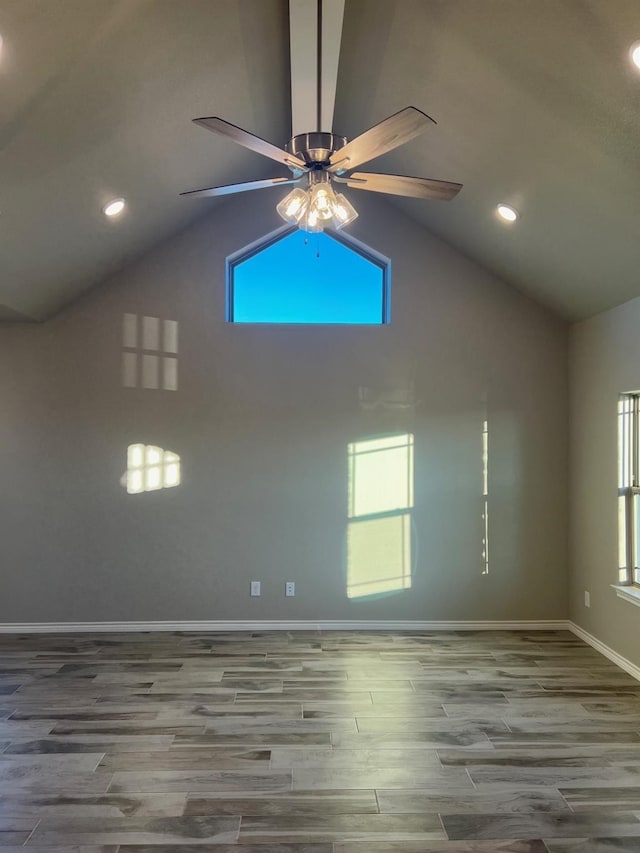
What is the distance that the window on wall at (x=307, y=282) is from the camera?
16.5 ft

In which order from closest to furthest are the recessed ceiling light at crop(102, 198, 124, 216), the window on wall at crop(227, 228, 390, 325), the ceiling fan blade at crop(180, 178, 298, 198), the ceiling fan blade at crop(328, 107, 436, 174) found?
1. the ceiling fan blade at crop(328, 107, 436, 174)
2. the ceiling fan blade at crop(180, 178, 298, 198)
3. the recessed ceiling light at crop(102, 198, 124, 216)
4. the window on wall at crop(227, 228, 390, 325)

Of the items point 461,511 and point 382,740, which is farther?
point 461,511

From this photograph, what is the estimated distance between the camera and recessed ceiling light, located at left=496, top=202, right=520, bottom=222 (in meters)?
3.88

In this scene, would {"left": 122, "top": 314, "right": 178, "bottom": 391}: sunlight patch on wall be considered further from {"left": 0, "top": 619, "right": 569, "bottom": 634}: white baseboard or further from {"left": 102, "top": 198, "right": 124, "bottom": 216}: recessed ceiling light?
{"left": 0, "top": 619, "right": 569, "bottom": 634}: white baseboard

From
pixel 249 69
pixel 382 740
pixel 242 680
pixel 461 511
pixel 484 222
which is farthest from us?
pixel 461 511

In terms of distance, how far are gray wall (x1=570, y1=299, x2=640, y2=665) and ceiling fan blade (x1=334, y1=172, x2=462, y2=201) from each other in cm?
202

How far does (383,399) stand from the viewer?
4965 millimetres

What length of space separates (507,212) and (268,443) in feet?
8.01

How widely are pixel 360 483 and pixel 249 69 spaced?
9.79ft

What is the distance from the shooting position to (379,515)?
16.2 ft

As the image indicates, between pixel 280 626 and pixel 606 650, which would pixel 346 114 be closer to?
pixel 280 626

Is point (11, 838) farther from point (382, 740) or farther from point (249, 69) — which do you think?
point (249, 69)

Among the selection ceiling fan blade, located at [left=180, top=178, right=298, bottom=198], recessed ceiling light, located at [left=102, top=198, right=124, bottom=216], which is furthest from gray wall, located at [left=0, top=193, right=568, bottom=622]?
ceiling fan blade, located at [left=180, top=178, right=298, bottom=198]

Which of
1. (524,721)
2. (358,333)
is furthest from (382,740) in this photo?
(358,333)
